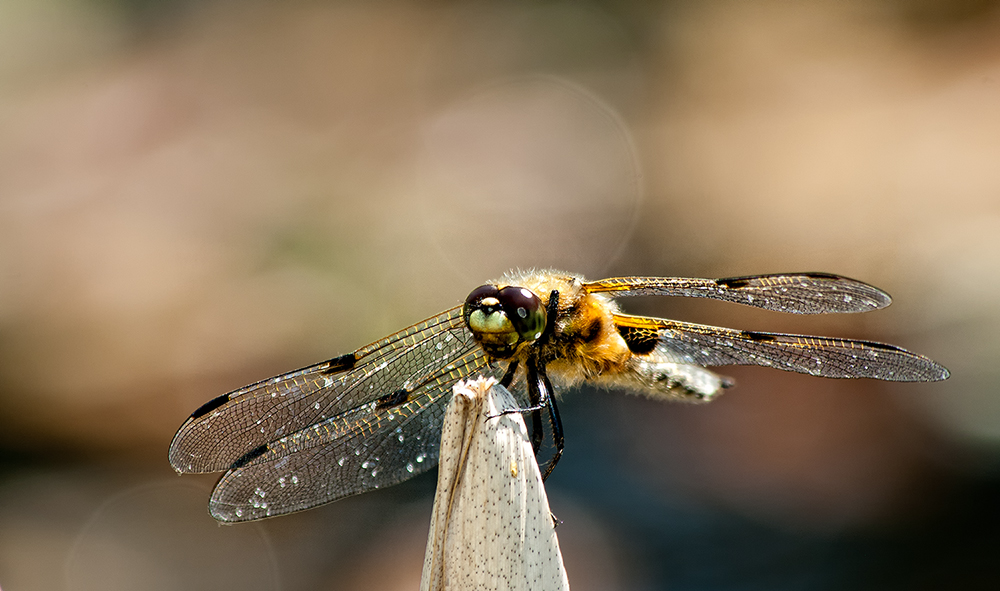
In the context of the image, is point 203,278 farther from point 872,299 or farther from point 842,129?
point 842,129

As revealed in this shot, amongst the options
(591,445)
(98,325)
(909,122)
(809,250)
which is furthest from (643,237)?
A: (98,325)

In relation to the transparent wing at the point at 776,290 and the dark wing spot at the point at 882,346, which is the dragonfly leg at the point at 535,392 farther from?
the dark wing spot at the point at 882,346

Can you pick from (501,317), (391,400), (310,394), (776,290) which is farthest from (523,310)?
(776,290)

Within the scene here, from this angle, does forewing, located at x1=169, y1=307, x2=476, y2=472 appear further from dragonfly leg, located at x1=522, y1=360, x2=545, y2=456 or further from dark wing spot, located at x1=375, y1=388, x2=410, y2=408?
dragonfly leg, located at x1=522, y1=360, x2=545, y2=456

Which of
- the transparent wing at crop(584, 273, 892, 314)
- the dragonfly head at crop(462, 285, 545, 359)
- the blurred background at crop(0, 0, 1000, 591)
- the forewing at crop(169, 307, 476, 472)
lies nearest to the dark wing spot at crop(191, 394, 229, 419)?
the forewing at crop(169, 307, 476, 472)

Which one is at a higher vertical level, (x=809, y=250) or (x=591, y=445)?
(x=809, y=250)

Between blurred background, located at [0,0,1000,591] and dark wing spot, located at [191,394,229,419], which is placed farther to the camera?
blurred background, located at [0,0,1000,591]

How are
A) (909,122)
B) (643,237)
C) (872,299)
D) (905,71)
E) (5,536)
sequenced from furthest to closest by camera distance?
(905,71) < (909,122) < (643,237) < (5,536) < (872,299)
